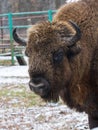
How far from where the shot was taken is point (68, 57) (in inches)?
231

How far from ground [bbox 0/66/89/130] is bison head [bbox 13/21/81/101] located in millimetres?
→ 1703

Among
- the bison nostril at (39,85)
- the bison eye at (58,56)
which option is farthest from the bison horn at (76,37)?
the bison nostril at (39,85)

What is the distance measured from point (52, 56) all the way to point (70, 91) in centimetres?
83

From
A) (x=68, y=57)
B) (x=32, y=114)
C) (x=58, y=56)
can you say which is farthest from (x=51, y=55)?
(x=32, y=114)

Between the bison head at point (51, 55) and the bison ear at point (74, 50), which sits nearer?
the bison head at point (51, 55)

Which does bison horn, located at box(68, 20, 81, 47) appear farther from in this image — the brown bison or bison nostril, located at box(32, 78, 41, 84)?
bison nostril, located at box(32, 78, 41, 84)

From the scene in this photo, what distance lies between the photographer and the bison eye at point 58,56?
18.5ft

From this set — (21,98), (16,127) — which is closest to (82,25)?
(16,127)

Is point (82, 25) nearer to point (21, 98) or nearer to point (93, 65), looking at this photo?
point (93, 65)

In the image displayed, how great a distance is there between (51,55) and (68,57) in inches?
14.6

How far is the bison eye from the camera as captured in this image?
564 centimetres

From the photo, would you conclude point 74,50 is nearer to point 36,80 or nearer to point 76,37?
point 76,37

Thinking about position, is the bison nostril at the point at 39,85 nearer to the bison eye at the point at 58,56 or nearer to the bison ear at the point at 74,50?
the bison eye at the point at 58,56

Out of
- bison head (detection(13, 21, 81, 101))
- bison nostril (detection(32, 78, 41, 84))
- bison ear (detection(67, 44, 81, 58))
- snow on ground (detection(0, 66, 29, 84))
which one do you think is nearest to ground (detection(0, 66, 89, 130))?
snow on ground (detection(0, 66, 29, 84))
